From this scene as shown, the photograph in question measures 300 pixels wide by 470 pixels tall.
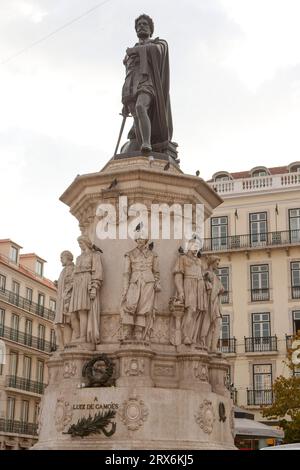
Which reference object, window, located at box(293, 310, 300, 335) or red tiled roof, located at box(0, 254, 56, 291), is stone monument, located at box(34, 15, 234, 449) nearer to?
window, located at box(293, 310, 300, 335)

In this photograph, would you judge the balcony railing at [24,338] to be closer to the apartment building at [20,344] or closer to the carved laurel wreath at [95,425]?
the apartment building at [20,344]

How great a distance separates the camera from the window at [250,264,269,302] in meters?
45.5

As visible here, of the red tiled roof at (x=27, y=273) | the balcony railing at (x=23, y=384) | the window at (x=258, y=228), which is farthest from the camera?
the red tiled roof at (x=27, y=273)

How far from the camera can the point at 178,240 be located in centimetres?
1309

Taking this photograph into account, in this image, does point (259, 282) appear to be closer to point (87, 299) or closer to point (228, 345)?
point (228, 345)

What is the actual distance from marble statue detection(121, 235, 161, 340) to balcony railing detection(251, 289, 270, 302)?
111ft

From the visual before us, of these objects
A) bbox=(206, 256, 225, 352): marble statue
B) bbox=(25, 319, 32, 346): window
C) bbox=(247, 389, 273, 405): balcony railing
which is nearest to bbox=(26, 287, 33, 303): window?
bbox=(25, 319, 32, 346): window

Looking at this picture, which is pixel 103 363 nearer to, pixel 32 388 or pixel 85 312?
pixel 85 312

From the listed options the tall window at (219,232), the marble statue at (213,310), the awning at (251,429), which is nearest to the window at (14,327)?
the tall window at (219,232)

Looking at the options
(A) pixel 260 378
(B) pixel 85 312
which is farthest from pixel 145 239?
(A) pixel 260 378

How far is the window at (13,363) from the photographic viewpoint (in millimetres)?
52344

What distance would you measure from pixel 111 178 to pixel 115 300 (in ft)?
7.22

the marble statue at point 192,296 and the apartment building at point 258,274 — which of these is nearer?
the marble statue at point 192,296

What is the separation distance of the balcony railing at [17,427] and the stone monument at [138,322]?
128 feet
